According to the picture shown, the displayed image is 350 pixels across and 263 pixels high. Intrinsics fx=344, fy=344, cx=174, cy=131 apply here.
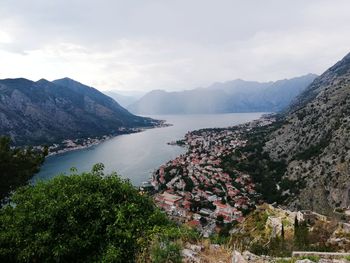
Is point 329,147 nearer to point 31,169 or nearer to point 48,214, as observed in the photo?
point 31,169

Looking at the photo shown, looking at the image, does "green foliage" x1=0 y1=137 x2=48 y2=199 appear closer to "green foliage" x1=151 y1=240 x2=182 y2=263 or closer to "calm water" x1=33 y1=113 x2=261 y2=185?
"green foliage" x1=151 y1=240 x2=182 y2=263

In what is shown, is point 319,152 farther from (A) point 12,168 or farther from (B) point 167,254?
(B) point 167,254

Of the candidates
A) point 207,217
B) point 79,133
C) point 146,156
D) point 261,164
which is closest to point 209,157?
point 261,164

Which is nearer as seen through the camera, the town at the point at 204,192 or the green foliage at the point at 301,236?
the green foliage at the point at 301,236

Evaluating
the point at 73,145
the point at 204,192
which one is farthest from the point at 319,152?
the point at 73,145

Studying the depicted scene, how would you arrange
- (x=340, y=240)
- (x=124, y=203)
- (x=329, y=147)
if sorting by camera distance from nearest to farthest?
(x=124, y=203) → (x=340, y=240) → (x=329, y=147)

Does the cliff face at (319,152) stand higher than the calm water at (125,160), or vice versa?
the cliff face at (319,152)

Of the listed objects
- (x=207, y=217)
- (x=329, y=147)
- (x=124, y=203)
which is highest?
(x=124, y=203)

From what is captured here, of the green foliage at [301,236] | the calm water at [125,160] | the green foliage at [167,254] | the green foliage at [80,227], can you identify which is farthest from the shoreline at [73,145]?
the green foliage at [167,254]

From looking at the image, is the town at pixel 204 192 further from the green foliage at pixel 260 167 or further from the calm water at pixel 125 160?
the calm water at pixel 125 160
